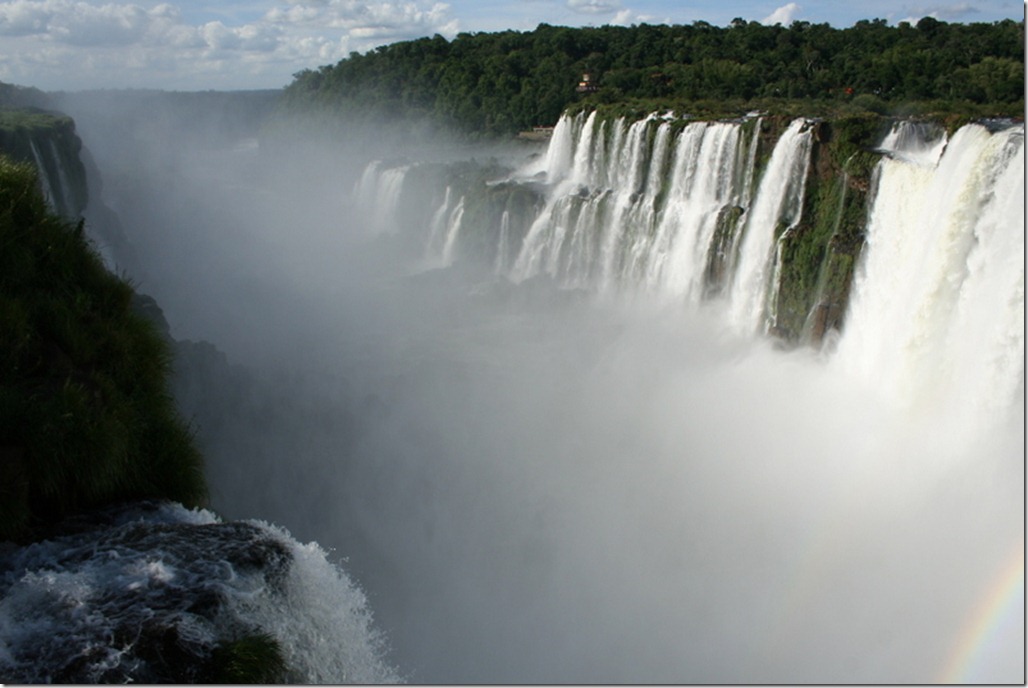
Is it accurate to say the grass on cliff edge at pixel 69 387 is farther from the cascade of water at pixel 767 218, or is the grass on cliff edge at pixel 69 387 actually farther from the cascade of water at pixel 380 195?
the cascade of water at pixel 380 195

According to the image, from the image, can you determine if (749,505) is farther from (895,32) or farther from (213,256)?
(895,32)

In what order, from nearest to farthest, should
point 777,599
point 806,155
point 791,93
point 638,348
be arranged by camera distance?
point 777,599
point 806,155
point 638,348
point 791,93

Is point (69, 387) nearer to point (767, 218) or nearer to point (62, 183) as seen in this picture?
point (62, 183)

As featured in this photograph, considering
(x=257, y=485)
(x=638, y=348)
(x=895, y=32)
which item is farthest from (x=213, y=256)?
(x=895, y=32)

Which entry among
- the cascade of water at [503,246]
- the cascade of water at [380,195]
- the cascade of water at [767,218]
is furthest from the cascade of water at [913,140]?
the cascade of water at [380,195]

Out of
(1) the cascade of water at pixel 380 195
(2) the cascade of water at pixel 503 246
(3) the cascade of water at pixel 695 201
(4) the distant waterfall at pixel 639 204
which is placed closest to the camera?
(3) the cascade of water at pixel 695 201
